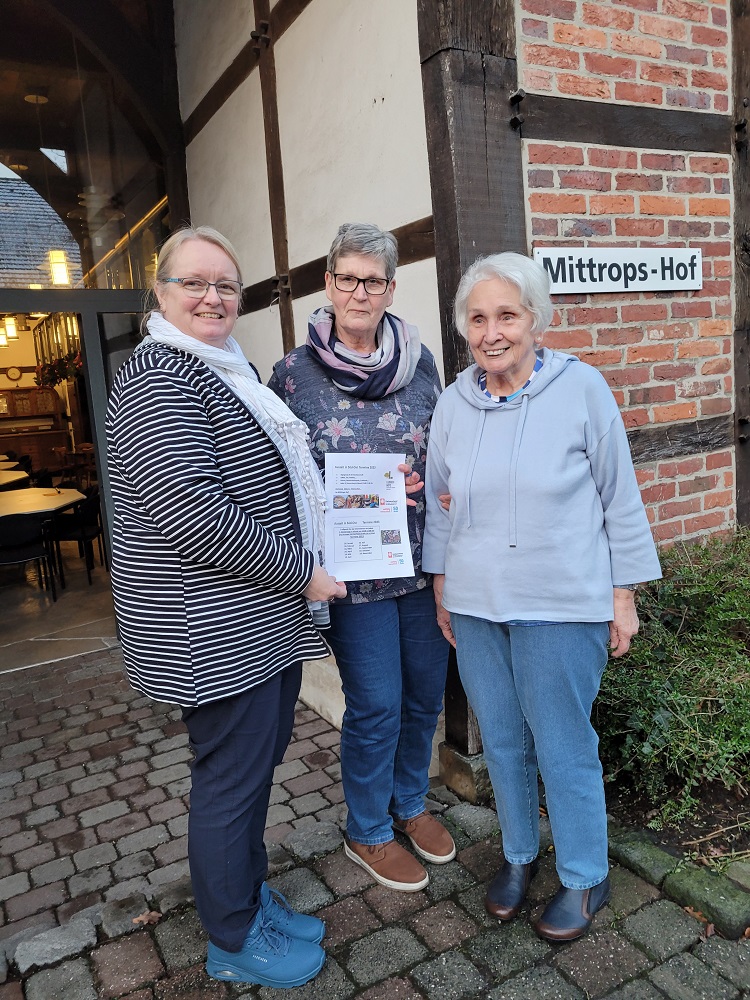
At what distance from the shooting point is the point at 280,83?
13.1ft

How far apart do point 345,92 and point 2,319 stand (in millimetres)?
12733

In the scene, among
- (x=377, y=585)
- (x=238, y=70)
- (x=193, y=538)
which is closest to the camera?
(x=193, y=538)

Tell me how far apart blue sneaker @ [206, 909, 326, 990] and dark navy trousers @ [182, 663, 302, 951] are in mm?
48

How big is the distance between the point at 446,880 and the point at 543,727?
28.4 inches

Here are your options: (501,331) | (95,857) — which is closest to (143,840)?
(95,857)

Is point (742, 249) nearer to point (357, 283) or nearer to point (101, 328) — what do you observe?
point (357, 283)

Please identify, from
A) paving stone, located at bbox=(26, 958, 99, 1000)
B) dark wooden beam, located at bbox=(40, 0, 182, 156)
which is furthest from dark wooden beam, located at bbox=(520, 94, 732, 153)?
dark wooden beam, located at bbox=(40, 0, 182, 156)

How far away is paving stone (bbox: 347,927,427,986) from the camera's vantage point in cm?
206

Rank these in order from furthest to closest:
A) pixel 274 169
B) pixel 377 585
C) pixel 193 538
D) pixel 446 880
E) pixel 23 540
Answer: pixel 23 540
pixel 274 169
pixel 446 880
pixel 377 585
pixel 193 538

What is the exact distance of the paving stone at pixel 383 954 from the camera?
2.06 meters

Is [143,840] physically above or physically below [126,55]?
below

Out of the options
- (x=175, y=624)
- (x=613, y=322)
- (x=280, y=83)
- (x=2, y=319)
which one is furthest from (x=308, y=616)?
(x=2, y=319)

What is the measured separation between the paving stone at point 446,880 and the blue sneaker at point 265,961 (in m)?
0.44

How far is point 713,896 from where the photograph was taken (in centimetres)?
215
